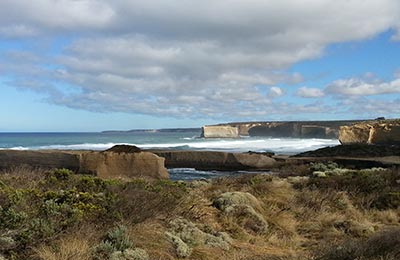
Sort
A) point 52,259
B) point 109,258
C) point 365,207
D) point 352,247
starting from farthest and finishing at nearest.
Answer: point 365,207 < point 352,247 < point 109,258 < point 52,259

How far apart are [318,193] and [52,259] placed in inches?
339

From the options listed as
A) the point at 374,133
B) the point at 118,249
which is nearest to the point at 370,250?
the point at 118,249

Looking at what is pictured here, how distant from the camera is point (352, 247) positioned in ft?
19.7

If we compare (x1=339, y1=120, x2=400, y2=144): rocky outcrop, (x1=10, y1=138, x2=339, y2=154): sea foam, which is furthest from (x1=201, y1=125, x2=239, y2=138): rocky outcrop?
(x1=339, y1=120, x2=400, y2=144): rocky outcrop

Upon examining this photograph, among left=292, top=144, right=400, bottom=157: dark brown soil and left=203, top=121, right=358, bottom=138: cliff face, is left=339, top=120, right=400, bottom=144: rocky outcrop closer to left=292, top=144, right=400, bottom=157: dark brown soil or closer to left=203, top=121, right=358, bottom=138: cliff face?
left=292, top=144, right=400, bottom=157: dark brown soil

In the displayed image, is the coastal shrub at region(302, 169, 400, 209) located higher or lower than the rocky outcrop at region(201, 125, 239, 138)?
lower

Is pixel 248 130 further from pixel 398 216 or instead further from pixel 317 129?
pixel 398 216

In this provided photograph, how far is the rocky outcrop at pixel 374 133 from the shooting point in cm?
6041

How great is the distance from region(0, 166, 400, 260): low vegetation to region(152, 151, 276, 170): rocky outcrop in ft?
59.1

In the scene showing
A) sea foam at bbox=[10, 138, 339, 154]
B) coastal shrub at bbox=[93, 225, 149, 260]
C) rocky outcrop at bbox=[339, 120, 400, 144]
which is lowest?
sea foam at bbox=[10, 138, 339, 154]

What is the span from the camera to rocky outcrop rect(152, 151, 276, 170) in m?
30.2

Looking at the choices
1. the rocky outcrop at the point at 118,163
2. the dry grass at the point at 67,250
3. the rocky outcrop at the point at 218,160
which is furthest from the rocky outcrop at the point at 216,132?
the dry grass at the point at 67,250

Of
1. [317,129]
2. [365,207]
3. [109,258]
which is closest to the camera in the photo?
[109,258]

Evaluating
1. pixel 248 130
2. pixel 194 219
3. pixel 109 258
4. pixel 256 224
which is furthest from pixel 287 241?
pixel 248 130
